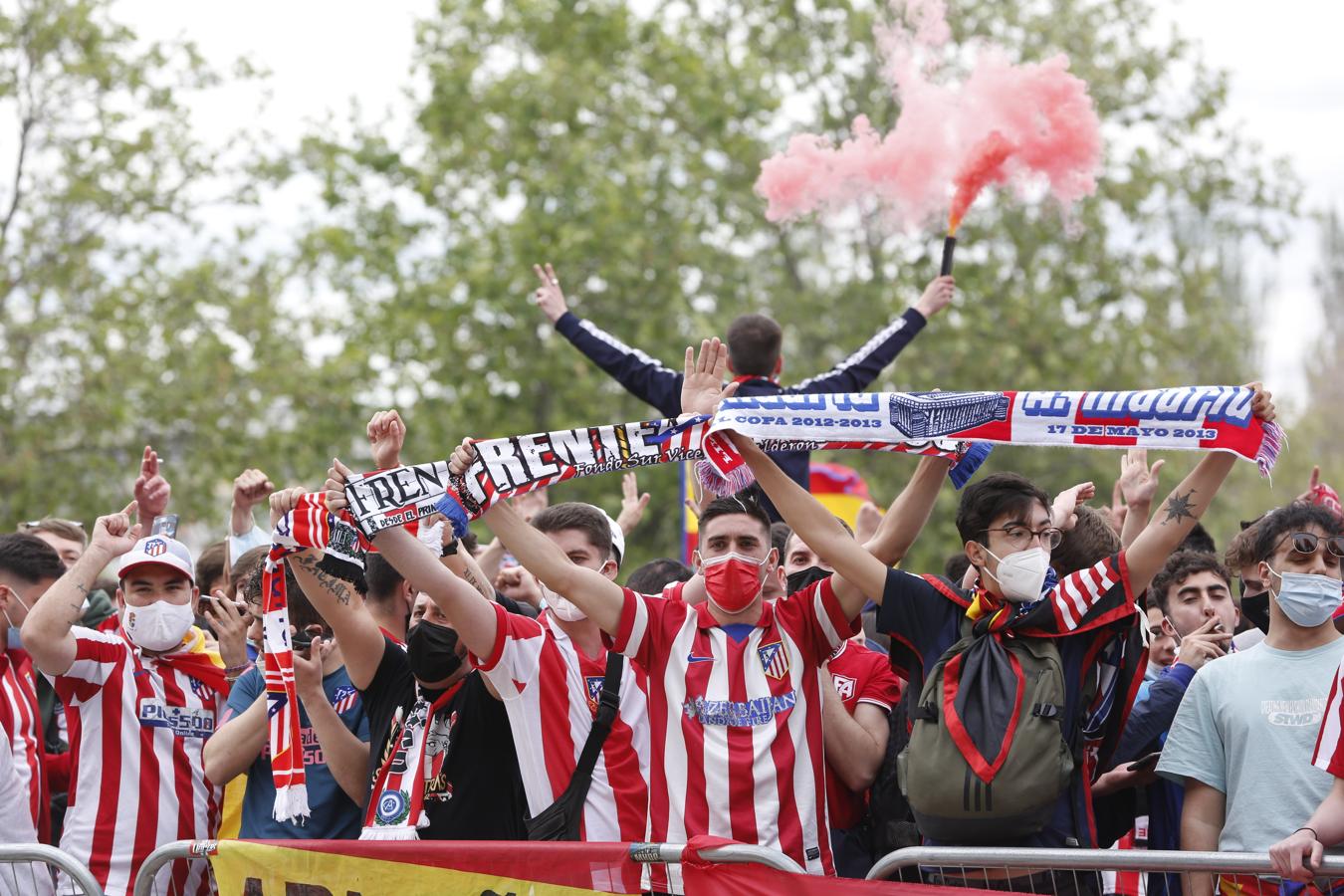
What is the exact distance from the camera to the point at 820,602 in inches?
199

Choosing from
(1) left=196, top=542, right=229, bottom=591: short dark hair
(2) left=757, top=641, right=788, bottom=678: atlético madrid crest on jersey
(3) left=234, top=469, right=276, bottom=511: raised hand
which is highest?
(3) left=234, top=469, right=276, bottom=511: raised hand

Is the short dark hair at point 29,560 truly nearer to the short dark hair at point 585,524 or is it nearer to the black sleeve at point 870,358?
the short dark hair at point 585,524

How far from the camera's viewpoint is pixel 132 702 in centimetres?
599

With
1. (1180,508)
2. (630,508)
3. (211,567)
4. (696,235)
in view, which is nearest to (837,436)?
(1180,508)

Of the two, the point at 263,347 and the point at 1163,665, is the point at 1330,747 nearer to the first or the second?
the point at 1163,665

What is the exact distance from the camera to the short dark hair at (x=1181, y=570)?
5.97m

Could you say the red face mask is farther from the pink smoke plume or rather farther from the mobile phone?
the pink smoke plume

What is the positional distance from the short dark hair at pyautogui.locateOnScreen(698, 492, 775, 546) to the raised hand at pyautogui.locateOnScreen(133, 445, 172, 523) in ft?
8.90

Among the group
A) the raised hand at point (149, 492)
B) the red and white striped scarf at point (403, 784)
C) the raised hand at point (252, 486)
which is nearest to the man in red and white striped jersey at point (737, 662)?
the red and white striped scarf at point (403, 784)

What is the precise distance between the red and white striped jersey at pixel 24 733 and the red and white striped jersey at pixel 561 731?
7.10 ft

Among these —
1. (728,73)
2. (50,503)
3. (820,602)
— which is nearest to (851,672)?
(820,602)

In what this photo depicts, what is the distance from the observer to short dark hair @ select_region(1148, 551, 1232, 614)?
19.6 feet

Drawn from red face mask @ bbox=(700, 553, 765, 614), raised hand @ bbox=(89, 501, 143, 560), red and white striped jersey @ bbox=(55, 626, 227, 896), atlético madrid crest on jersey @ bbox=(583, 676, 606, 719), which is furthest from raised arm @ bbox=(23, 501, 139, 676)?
red face mask @ bbox=(700, 553, 765, 614)

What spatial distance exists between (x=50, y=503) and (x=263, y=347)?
11.4ft
